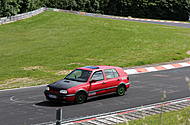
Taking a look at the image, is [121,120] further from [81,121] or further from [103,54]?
[103,54]

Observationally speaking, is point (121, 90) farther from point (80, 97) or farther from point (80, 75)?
point (80, 97)

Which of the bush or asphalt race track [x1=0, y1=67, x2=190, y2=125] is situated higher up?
the bush

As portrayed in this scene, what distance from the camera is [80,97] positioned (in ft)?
45.8

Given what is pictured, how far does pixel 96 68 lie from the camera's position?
15.1 meters

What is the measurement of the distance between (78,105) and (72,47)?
64.3ft

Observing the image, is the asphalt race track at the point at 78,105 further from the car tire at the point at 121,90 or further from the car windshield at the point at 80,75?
the car windshield at the point at 80,75

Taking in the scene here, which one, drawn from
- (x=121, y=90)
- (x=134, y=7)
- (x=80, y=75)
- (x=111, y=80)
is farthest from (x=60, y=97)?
(x=134, y=7)

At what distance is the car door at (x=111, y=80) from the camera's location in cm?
1508

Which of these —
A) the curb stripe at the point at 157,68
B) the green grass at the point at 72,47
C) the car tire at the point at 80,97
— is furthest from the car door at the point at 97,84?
the curb stripe at the point at 157,68

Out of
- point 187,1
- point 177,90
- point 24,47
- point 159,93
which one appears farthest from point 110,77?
point 187,1

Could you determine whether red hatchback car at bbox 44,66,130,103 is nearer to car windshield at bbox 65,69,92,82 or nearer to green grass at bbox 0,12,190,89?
car windshield at bbox 65,69,92,82

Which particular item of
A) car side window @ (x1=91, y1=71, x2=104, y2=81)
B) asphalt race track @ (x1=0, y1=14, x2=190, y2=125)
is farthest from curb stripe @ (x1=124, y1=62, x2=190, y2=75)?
car side window @ (x1=91, y1=71, x2=104, y2=81)

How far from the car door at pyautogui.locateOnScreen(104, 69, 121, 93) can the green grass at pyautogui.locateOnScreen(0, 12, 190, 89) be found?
5810 mm

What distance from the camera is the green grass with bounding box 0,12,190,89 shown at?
24.0 metres
